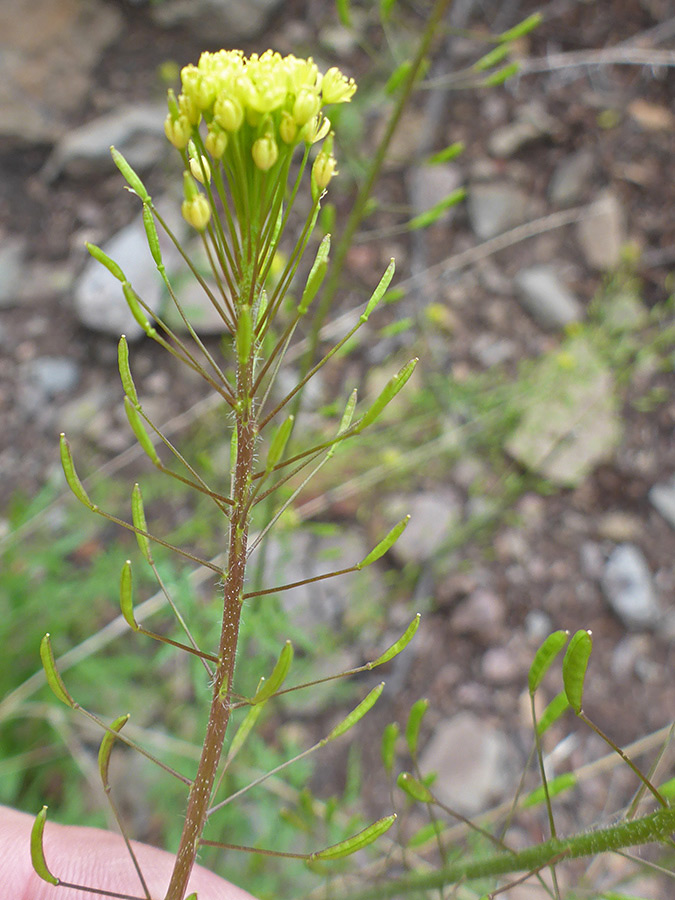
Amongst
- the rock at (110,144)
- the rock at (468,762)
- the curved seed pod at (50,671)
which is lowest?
the rock at (468,762)

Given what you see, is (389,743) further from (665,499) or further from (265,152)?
(665,499)

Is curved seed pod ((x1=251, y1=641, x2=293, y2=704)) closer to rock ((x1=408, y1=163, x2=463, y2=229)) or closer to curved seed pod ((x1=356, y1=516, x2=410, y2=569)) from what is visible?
curved seed pod ((x1=356, y1=516, x2=410, y2=569))

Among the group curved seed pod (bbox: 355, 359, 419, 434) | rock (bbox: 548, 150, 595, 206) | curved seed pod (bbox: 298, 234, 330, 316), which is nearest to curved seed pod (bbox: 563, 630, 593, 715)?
curved seed pod (bbox: 355, 359, 419, 434)

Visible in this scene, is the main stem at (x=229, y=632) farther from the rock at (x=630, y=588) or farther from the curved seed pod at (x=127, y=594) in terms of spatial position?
the rock at (x=630, y=588)

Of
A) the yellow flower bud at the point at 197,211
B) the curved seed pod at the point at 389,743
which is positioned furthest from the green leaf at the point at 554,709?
the yellow flower bud at the point at 197,211

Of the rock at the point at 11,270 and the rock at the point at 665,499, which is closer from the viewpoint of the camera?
the rock at the point at 665,499

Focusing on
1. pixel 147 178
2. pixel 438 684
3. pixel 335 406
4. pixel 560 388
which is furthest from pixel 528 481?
pixel 147 178

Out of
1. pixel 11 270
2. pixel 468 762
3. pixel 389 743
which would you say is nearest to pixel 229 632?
pixel 389 743
